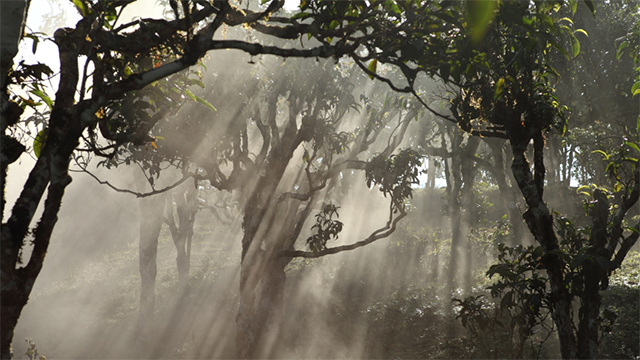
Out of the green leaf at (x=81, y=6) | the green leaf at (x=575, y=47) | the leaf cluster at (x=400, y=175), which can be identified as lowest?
the green leaf at (x=81, y=6)

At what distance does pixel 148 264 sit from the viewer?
14672mm

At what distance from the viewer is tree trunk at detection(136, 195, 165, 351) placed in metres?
14.5

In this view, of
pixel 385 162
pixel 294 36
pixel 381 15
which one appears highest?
pixel 385 162

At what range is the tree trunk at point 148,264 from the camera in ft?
47.5

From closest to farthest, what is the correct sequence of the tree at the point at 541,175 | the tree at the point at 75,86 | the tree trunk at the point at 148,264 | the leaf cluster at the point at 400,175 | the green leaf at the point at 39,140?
the tree at the point at 75,86 < the green leaf at the point at 39,140 < the tree at the point at 541,175 < the leaf cluster at the point at 400,175 < the tree trunk at the point at 148,264

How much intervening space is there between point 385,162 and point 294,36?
635 centimetres

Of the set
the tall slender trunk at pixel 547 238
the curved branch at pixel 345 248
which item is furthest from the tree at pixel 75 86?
the curved branch at pixel 345 248

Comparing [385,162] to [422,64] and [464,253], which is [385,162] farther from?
[464,253]

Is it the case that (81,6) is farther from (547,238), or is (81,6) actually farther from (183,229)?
(183,229)

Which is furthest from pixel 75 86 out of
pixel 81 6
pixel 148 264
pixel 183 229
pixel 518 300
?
pixel 183 229

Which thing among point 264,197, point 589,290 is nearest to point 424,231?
point 264,197

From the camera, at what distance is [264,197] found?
10.3 meters

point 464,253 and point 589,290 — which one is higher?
point 464,253

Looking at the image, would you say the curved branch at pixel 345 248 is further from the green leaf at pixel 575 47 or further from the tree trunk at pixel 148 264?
the tree trunk at pixel 148 264
